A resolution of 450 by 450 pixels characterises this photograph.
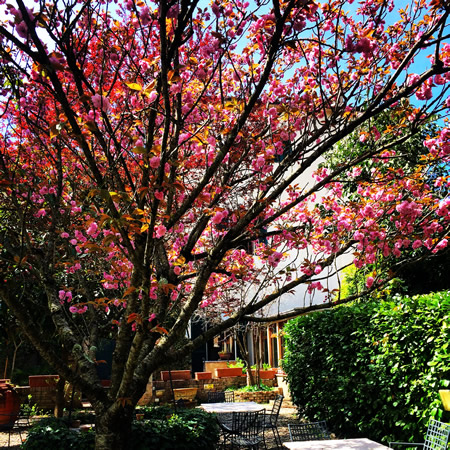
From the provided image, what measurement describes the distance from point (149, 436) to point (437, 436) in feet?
9.88

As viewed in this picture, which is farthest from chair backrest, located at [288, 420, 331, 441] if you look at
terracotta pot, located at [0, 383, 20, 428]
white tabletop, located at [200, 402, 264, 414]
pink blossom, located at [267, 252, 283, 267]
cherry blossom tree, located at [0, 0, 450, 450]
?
terracotta pot, located at [0, 383, 20, 428]

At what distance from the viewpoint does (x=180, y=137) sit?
4.57m

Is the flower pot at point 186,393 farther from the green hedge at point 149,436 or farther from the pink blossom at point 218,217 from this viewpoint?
the pink blossom at point 218,217

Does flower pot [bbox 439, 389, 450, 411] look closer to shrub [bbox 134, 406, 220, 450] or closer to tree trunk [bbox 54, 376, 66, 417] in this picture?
shrub [bbox 134, 406, 220, 450]

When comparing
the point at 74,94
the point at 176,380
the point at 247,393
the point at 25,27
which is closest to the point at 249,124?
the point at 74,94

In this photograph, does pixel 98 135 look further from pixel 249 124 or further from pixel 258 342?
pixel 258 342

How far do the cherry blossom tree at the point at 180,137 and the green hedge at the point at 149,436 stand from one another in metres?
0.97

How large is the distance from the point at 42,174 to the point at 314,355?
549 cm

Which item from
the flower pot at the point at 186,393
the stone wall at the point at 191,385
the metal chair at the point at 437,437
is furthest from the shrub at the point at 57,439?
the flower pot at the point at 186,393

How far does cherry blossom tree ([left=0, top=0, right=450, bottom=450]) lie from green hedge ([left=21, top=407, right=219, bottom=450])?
0.97 meters

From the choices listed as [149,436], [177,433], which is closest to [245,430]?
[177,433]

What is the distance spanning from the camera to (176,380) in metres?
13.2

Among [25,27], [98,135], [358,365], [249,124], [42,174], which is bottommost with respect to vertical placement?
[358,365]

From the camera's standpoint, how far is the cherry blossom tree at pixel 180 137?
322 centimetres
